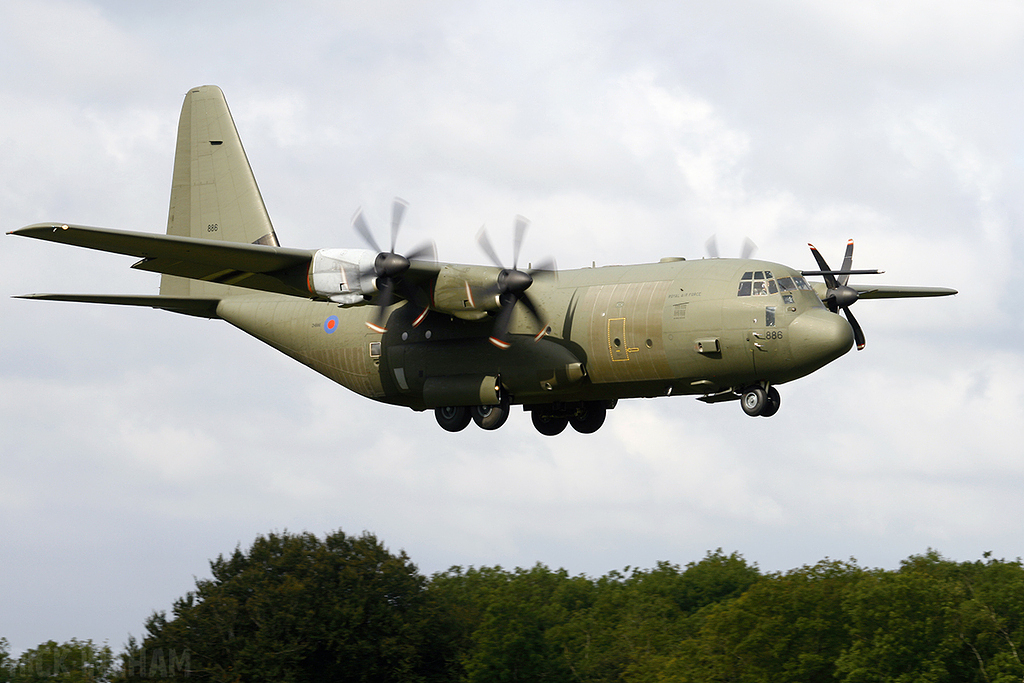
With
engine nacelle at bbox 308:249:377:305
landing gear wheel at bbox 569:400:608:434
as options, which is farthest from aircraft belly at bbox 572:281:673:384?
engine nacelle at bbox 308:249:377:305

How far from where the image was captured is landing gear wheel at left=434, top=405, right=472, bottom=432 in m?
28.2

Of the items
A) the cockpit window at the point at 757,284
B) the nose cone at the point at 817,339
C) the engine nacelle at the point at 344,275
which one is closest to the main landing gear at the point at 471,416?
the engine nacelle at the point at 344,275

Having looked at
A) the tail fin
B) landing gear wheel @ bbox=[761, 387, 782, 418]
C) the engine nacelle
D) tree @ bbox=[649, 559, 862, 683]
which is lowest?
tree @ bbox=[649, 559, 862, 683]

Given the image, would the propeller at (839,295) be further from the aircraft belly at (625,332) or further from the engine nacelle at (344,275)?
the engine nacelle at (344,275)

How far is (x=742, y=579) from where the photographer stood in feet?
242

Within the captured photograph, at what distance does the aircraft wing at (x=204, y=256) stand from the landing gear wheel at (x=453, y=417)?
4266 millimetres

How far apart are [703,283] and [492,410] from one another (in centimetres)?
576

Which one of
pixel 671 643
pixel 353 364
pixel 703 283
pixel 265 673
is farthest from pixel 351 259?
pixel 671 643

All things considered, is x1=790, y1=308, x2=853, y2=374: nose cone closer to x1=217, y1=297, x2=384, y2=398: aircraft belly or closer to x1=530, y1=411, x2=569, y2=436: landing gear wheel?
x1=530, y1=411, x2=569, y2=436: landing gear wheel

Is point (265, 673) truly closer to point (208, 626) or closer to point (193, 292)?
point (208, 626)

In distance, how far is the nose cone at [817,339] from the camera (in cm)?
2381

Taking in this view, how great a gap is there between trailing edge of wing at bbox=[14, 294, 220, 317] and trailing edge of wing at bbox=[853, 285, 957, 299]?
16995 mm

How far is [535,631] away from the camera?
52.5 metres

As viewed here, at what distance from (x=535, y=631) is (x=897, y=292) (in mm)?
27047
